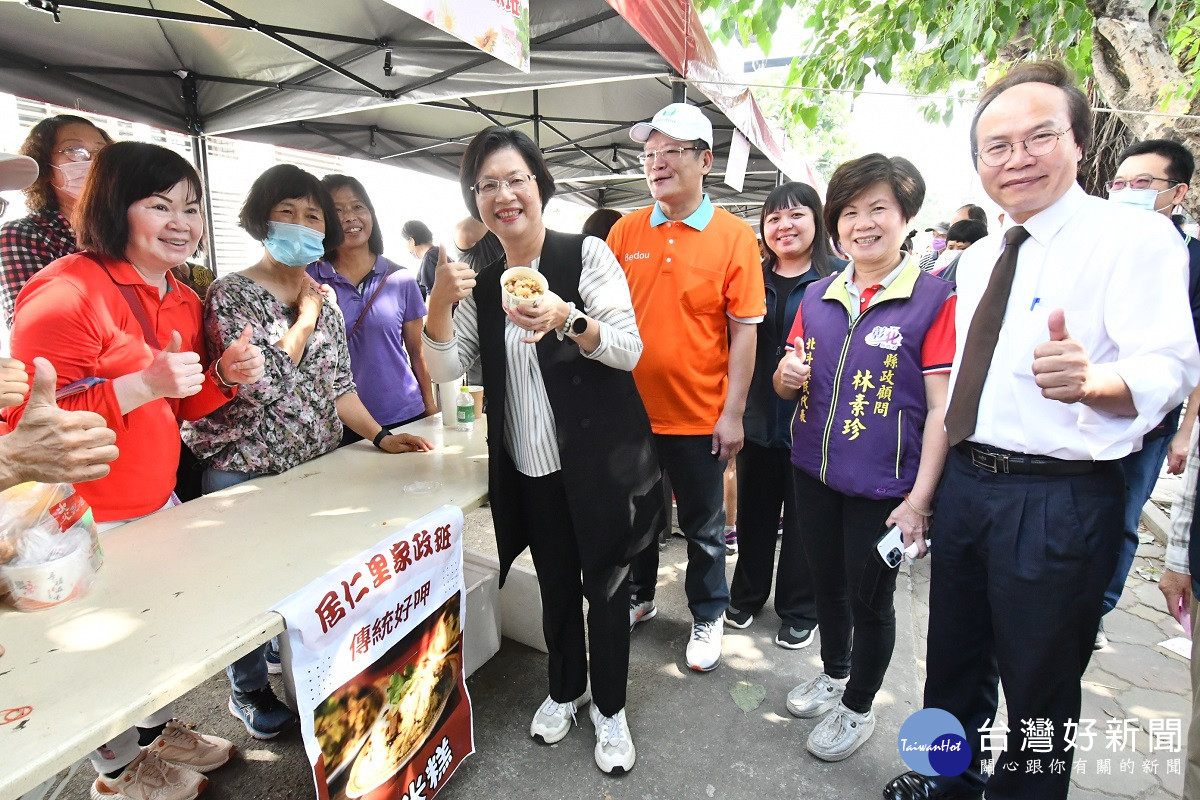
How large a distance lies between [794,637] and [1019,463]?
1674 millimetres

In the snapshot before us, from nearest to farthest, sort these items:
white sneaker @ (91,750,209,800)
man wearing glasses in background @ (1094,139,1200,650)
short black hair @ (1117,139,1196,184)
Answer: white sneaker @ (91,750,209,800)
man wearing glasses in background @ (1094,139,1200,650)
short black hair @ (1117,139,1196,184)

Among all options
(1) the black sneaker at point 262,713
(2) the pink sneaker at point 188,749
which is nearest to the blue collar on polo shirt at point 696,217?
(1) the black sneaker at point 262,713

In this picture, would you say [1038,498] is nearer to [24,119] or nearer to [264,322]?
[264,322]

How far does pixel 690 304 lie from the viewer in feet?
7.74

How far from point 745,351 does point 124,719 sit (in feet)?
7.01

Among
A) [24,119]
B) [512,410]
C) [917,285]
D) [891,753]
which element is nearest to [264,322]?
[512,410]

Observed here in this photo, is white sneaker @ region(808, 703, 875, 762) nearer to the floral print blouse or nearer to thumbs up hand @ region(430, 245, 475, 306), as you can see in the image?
thumbs up hand @ region(430, 245, 475, 306)

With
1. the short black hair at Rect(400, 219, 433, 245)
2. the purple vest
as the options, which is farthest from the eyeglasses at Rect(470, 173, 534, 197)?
the short black hair at Rect(400, 219, 433, 245)

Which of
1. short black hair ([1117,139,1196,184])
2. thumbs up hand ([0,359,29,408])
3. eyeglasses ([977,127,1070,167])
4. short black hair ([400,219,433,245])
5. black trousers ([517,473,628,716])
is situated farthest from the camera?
short black hair ([400,219,433,245])

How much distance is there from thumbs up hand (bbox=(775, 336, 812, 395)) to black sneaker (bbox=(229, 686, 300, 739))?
2240 millimetres

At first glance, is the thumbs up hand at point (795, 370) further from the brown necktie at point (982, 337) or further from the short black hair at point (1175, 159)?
the short black hair at point (1175, 159)

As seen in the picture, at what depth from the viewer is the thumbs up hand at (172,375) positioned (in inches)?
59.3

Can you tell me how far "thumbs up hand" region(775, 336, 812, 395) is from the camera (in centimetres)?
199

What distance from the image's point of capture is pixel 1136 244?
51.7 inches
